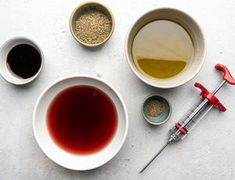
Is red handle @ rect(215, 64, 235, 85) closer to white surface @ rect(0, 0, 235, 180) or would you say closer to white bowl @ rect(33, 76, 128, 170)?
white surface @ rect(0, 0, 235, 180)

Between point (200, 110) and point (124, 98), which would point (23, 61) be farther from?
point (200, 110)

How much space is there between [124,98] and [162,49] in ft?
0.69

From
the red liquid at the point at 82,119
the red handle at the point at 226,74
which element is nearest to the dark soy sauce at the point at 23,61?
the red liquid at the point at 82,119

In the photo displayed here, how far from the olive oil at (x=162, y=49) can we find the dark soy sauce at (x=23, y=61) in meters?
0.32

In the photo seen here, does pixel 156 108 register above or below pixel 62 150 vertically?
above

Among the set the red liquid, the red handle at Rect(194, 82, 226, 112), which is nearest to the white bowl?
the red liquid

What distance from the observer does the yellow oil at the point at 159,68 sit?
1.35m

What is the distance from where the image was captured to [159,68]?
135 cm

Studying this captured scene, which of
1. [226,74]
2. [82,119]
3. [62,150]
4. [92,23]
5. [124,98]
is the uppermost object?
[226,74]

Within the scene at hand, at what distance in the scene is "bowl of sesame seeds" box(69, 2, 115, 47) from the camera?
1.37m

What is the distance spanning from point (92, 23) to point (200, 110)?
1.51ft

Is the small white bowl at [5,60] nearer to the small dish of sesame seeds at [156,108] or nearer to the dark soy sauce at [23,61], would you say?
the dark soy sauce at [23,61]

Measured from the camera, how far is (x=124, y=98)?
4.64ft

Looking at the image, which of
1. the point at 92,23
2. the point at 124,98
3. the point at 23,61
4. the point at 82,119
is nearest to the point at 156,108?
the point at 124,98
